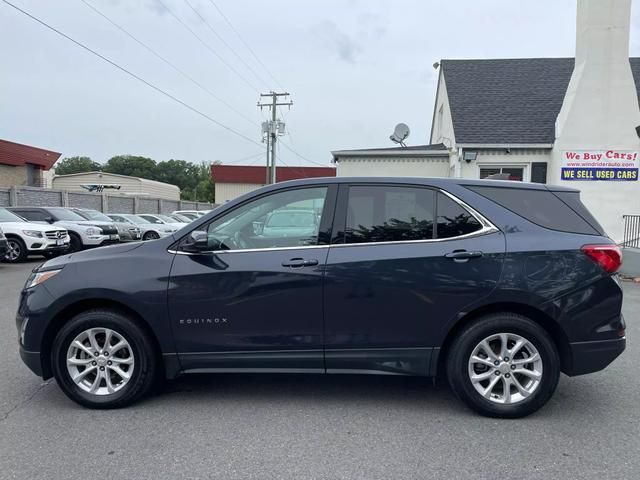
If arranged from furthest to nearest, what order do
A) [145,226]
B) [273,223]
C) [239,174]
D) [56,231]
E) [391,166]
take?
[239,174] < [145,226] < [391,166] < [56,231] < [273,223]

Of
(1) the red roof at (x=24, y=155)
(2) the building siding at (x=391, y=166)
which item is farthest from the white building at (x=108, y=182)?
(2) the building siding at (x=391, y=166)

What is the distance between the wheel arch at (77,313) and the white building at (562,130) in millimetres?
11744

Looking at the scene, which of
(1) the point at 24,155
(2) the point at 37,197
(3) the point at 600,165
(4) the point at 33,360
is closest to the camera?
(4) the point at 33,360

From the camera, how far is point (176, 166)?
343ft

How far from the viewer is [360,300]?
3523 millimetres

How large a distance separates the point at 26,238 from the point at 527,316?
13115mm

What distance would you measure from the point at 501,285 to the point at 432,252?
54 centimetres

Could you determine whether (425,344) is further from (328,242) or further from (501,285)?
(328,242)

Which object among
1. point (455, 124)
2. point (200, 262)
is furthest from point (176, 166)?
point (200, 262)

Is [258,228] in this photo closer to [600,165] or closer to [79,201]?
[600,165]

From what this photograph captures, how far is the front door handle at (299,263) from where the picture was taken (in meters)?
3.54

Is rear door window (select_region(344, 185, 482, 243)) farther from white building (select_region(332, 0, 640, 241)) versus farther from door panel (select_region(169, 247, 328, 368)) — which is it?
white building (select_region(332, 0, 640, 241))

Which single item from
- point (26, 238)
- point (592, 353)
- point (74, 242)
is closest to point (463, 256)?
point (592, 353)

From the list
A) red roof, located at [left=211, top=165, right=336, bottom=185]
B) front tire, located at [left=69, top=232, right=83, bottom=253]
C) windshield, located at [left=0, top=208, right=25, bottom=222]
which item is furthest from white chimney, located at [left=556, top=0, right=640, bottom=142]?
red roof, located at [left=211, top=165, right=336, bottom=185]
